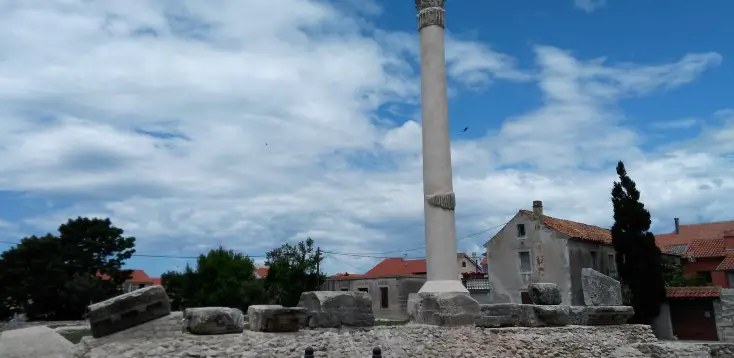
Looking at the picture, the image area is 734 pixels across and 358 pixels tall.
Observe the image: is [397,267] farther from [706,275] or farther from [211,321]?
[211,321]

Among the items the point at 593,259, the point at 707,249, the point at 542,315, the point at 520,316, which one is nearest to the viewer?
the point at 520,316

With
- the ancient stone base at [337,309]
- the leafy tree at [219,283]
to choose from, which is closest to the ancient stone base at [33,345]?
the ancient stone base at [337,309]

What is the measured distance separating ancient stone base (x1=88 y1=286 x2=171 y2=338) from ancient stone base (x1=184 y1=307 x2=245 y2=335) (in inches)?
19.0

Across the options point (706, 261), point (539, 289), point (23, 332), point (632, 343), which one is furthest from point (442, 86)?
point (706, 261)

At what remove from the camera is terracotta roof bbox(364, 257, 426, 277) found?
39.8 metres

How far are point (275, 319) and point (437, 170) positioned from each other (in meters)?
4.28

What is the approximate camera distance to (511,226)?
28797 millimetres

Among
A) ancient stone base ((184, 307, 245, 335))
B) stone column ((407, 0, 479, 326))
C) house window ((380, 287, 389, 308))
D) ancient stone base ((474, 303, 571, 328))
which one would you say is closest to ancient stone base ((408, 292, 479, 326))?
stone column ((407, 0, 479, 326))

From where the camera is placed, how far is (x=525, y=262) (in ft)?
92.2

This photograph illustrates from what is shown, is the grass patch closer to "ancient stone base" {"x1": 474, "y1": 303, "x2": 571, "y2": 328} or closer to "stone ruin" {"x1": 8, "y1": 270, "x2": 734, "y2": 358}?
"stone ruin" {"x1": 8, "y1": 270, "x2": 734, "y2": 358}

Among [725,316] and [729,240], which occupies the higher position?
[729,240]

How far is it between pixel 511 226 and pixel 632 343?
18.0 metres

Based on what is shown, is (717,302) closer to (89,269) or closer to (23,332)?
(23,332)

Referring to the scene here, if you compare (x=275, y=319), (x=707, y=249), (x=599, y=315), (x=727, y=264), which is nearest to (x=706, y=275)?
(x=707, y=249)
